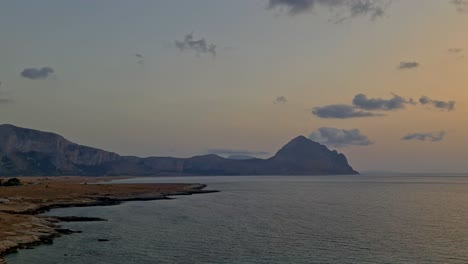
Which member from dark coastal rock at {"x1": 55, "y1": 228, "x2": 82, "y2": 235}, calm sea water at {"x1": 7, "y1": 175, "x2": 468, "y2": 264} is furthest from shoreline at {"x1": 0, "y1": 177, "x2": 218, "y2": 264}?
calm sea water at {"x1": 7, "y1": 175, "x2": 468, "y2": 264}

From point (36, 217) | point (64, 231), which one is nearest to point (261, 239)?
point (64, 231)

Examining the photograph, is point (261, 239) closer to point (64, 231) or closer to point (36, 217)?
point (64, 231)

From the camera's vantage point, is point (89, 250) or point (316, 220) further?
point (316, 220)

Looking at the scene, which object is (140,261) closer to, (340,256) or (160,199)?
(340,256)

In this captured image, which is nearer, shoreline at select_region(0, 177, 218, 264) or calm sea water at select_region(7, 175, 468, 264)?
calm sea water at select_region(7, 175, 468, 264)

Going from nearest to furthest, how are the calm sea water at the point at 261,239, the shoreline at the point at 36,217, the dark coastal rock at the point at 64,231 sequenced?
the calm sea water at the point at 261,239 → the shoreline at the point at 36,217 → the dark coastal rock at the point at 64,231

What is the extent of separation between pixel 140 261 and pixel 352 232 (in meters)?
33.3

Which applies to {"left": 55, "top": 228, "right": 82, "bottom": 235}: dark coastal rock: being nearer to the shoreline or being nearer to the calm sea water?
the shoreline

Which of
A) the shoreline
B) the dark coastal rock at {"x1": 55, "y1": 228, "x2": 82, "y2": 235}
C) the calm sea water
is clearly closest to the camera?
the calm sea water

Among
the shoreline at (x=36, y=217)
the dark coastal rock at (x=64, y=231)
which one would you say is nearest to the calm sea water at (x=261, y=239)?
the dark coastal rock at (x=64, y=231)

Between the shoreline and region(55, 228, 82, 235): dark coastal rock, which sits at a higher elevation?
the shoreline

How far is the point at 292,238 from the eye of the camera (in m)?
61.2

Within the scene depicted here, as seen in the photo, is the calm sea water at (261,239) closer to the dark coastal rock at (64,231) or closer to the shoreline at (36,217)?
the dark coastal rock at (64,231)

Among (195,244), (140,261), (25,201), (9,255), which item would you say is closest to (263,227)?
(195,244)
